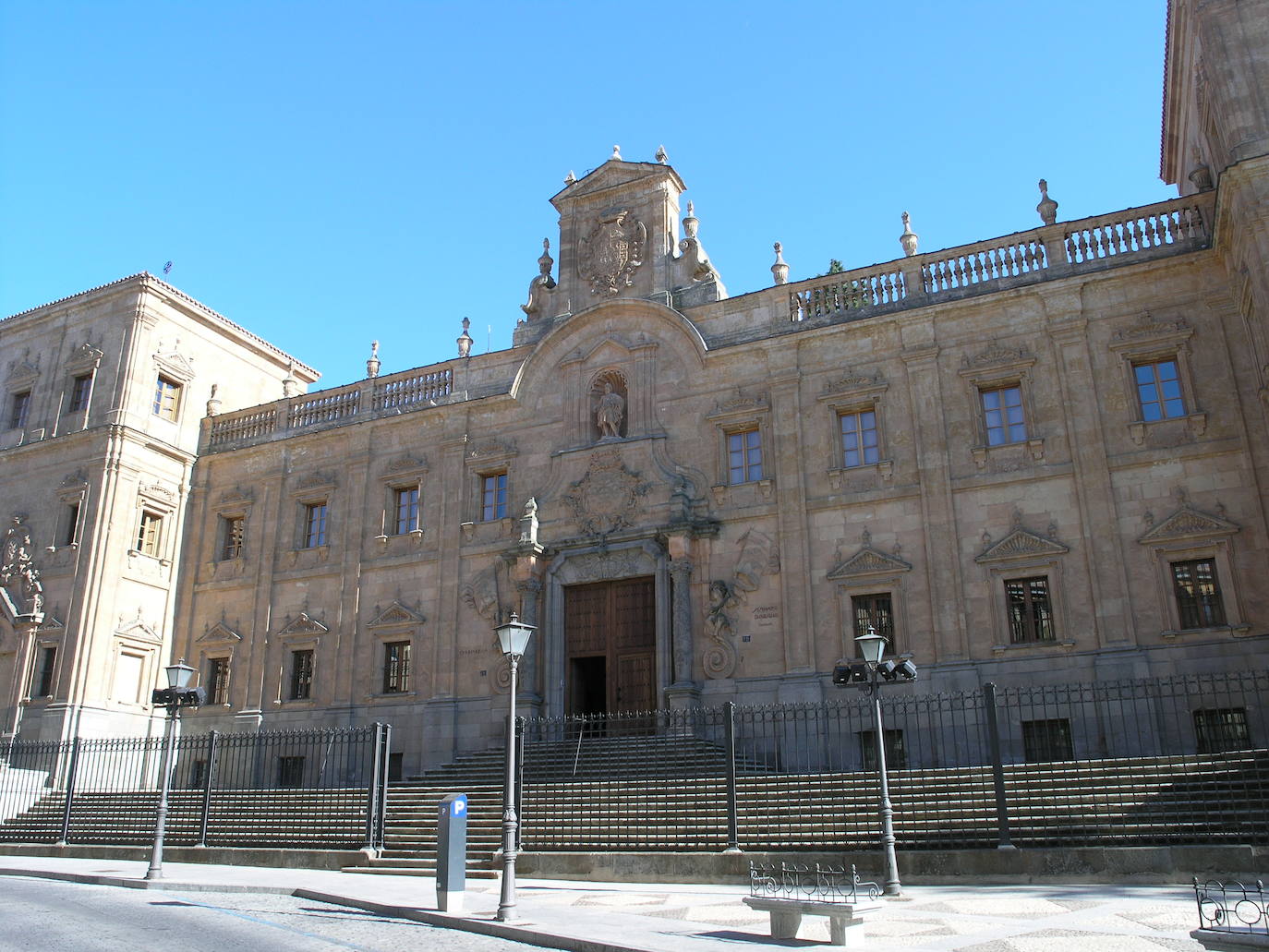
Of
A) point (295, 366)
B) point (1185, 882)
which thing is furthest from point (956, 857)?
point (295, 366)

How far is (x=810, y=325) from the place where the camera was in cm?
2314

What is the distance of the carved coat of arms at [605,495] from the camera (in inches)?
925

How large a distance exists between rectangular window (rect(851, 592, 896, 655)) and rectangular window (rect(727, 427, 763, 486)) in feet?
11.9

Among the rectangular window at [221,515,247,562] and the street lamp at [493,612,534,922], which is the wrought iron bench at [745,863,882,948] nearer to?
the street lamp at [493,612,534,922]

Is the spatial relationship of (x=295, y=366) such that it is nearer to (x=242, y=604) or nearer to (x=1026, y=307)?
(x=242, y=604)

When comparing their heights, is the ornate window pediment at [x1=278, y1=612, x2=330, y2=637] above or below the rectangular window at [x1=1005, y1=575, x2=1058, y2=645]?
above

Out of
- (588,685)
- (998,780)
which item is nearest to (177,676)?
(588,685)

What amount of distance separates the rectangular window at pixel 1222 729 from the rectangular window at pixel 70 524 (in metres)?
26.9

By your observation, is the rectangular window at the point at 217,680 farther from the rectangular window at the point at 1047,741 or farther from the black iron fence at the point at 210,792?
the rectangular window at the point at 1047,741

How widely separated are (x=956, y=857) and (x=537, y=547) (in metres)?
12.5

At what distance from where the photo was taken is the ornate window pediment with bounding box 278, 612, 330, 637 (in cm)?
2619

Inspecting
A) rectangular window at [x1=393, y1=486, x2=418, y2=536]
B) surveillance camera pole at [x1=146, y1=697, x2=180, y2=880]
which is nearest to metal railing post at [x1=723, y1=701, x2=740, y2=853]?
surveillance camera pole at [x1=146, y1=697, x2=180, y2=880]

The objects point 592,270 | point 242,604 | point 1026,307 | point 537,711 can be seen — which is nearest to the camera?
point 1026,307

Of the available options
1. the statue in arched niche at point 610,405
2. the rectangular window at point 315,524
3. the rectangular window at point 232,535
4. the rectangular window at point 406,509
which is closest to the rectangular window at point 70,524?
the rectangular window at point 232,535
